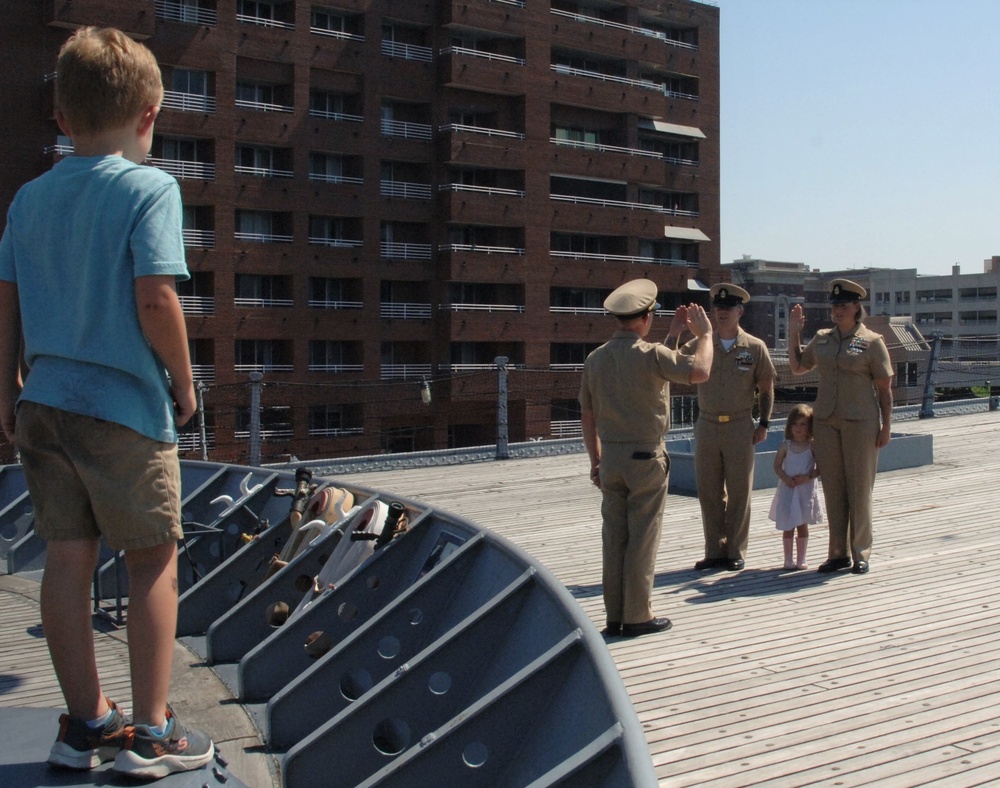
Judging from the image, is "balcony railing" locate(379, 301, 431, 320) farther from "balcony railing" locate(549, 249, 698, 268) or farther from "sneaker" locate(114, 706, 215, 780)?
"sneaker" locate(114, 706, 215, 780)

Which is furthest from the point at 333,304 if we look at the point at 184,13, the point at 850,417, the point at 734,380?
the point at 850,417

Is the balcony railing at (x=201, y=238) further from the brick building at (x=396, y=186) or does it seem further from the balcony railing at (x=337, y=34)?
the balcony railing at (x=337, y=34)

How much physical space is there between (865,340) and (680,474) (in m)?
4.38

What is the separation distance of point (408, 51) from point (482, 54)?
3.41 metres

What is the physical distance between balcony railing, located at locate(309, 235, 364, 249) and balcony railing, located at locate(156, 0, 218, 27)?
9512 millimetres

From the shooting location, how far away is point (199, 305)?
47.2m

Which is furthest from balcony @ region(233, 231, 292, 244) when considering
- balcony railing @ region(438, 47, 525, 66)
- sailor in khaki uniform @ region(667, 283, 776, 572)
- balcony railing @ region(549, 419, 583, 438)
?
sailor in khaki uniform @ region(667, 283, 776, 572)

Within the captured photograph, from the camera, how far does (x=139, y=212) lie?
3006 millimetres

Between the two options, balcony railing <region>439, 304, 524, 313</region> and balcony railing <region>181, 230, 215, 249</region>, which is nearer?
balcony railing <region>181, 230, 215, 249</region>

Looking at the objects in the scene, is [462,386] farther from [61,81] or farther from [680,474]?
[61,81]

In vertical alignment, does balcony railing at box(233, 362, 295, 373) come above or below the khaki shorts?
below

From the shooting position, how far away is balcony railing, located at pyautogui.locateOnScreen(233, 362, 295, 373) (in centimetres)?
4841

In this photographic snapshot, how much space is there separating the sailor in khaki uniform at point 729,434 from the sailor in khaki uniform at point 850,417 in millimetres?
374

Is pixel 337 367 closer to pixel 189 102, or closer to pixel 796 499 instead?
pixel 189 102
